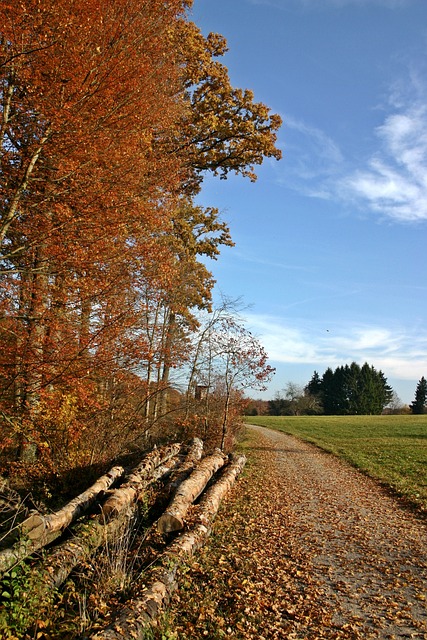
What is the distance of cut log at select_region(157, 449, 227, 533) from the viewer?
25.4 feet

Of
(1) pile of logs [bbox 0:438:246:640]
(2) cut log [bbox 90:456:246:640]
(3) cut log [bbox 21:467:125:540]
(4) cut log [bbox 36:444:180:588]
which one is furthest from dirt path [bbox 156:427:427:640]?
(3) cut log [bbox 21:467:125:540]

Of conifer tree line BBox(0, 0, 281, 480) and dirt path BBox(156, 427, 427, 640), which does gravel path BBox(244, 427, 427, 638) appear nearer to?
dirt path BBox(156, 427, 427, 640)

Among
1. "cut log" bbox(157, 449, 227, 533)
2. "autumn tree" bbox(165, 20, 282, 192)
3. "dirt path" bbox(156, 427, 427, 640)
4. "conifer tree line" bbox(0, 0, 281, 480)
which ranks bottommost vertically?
"dirt path" bbox(156, 427, 427, 640)

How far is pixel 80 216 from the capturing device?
9.20m

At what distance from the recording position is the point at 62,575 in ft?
19.8

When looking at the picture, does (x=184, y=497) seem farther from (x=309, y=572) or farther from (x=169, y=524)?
(x=309, y=572)

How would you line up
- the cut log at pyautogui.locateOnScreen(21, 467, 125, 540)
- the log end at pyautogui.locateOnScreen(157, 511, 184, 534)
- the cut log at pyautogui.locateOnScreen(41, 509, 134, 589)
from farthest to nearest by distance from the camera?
the log end at pyautogui.locateOnScreen(157, 511, 184, 534) < the cut log at pyautogui.locateOnScreen(21, 467, 125, 540) < the cut log at pyautogui.locateOnScreen(41, 509, 134, 589)

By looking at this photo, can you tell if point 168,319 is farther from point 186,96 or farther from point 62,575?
point 62,575

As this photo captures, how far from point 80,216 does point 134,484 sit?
5527 mm

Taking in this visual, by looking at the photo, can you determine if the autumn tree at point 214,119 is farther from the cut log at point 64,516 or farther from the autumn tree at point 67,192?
the cut log at point 64,516

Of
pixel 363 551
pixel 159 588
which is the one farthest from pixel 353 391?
pixel 159 588

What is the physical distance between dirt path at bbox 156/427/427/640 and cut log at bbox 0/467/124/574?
7.37 ft

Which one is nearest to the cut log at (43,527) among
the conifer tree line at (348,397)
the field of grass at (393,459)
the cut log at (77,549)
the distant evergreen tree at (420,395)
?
the cut log at (77,549)

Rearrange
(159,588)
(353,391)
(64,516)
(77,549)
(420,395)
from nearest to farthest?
(159,588), (77,549), (64,516), (353,391), (420,395)
